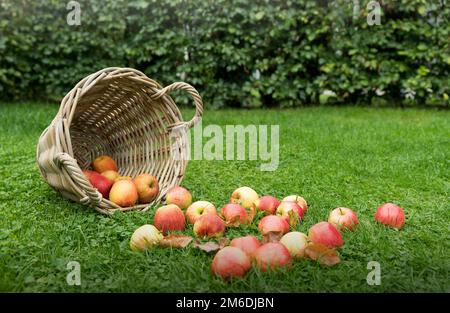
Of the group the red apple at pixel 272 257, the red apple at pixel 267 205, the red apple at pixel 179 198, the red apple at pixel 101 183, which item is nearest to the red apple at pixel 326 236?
the red apple at pixel 272 257

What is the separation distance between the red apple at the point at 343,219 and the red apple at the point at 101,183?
46.0 inches

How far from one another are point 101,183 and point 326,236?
4.13 feet

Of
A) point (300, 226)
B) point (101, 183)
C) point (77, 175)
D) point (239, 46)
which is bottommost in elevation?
point (300, 226)

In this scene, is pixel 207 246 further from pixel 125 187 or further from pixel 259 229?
pixel 125 187

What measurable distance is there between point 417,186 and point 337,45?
3431mm

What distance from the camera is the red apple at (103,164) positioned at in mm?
3168

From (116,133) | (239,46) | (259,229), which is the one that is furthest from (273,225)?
(239,46)

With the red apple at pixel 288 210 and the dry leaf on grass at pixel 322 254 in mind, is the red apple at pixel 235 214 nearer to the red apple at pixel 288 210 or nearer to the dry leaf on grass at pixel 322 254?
the red apple at pixel 288 210

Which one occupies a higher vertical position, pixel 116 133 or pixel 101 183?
pixel 116 133

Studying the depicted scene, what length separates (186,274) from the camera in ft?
6.56

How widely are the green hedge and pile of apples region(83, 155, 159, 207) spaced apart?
365 cm

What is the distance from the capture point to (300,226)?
Result: 2535mm

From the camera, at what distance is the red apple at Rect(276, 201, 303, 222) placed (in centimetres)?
257
